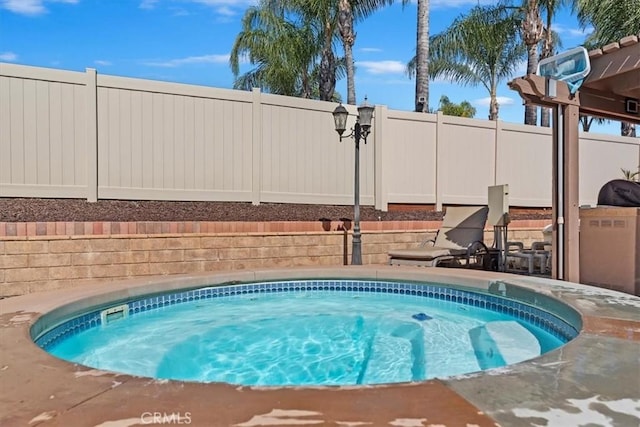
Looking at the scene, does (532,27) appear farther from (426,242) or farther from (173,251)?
(173,251)

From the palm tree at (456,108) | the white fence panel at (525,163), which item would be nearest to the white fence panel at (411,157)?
the white fence panel at (525,163)

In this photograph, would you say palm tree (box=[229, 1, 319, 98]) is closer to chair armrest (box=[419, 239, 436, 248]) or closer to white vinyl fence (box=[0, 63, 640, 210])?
white vinyl fence (box=[0, 63, 640, 210])

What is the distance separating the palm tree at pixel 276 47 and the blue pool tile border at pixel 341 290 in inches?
469

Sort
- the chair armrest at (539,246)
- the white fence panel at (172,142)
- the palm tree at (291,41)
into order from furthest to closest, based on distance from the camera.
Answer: the palm tree at (291,41)
the chair armrest at (539,246)
the white fence panel at (172,142)

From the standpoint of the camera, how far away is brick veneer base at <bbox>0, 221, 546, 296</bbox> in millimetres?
5828

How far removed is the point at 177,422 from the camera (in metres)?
1.82

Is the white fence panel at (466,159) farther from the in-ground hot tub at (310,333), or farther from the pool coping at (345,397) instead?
the pool coping at (345,397)

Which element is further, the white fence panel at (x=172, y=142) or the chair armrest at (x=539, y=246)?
the chair armrest at (x=539, y=246)

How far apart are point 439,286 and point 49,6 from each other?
9118 millimetres

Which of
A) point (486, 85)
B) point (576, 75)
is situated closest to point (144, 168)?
point (576, 75)

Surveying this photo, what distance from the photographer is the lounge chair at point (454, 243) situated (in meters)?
7.11

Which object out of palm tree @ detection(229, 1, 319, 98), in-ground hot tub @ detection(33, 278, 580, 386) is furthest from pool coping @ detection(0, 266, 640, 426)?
palm tree @ detection(229, 1, 319, 98)

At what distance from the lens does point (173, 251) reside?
6.75 m

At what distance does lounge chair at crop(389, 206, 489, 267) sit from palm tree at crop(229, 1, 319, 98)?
10.4m
